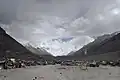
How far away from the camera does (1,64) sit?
14688cm

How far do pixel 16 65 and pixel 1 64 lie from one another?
15745 millimetres

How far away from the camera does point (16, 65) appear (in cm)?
16075

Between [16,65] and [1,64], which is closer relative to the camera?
[1,64]
